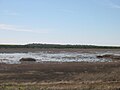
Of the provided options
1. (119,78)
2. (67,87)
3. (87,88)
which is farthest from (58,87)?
(119,78)

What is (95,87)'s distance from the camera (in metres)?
19.2

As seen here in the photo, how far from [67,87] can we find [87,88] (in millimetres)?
1353

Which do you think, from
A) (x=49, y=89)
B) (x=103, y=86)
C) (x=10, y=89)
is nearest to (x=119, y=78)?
(x=103, y=86)

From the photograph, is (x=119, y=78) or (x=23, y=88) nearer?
(x=23, y=88)

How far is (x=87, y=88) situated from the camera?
18.8 meters

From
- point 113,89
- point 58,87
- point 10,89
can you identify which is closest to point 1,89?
point 10,89

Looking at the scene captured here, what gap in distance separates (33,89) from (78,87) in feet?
9.19

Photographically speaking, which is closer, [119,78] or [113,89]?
[113,89]

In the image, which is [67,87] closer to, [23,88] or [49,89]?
[49,89]

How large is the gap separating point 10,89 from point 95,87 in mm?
5223

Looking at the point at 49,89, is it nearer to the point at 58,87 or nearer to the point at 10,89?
the point at 58,87

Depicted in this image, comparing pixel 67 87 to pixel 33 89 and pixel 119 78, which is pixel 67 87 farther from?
pixel 119 78

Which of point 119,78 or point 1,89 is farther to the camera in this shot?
point 119,78

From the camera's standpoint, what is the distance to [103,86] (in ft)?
64.3
